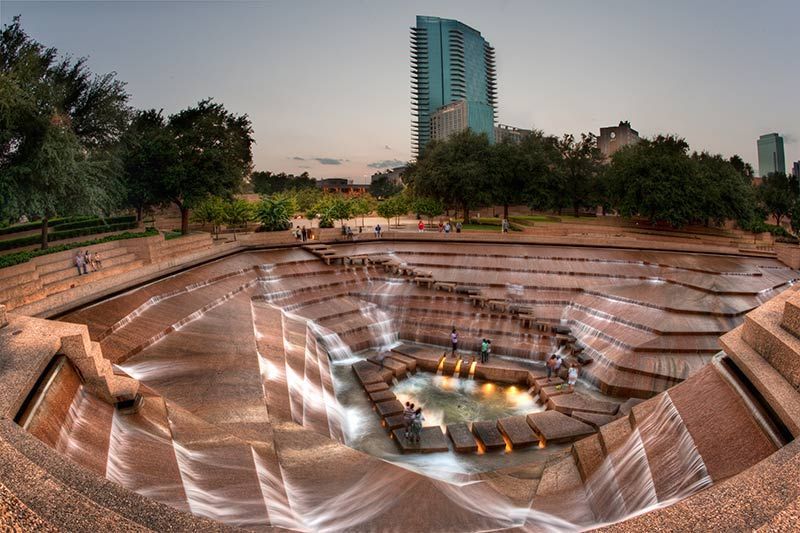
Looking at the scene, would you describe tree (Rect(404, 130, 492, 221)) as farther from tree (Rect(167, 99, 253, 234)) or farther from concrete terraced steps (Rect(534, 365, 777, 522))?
concrete terraced steps (Rect(534, 365, 777, 522))

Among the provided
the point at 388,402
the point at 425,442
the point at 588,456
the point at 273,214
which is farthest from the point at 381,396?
the point at 273,214

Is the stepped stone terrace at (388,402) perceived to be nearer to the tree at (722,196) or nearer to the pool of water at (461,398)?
the pool of water at (461,398)

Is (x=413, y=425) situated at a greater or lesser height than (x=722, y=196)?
lesser

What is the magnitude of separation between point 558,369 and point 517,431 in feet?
14.8

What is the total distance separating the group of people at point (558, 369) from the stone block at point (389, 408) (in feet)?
18.1

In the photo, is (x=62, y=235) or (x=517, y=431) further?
(x=62, y=235)

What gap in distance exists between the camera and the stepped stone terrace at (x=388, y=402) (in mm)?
5820

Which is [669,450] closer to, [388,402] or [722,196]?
[388,402]

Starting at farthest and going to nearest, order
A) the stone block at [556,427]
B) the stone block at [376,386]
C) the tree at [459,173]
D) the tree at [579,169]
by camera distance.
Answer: the tree at [579,169]
the tree at [459,173]
the stone block at [376,386]
the stone block at [556,427]

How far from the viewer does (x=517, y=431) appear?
1301cm

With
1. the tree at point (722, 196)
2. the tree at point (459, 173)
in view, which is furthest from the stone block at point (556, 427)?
the tree at point (459, 173)

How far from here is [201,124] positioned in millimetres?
31328

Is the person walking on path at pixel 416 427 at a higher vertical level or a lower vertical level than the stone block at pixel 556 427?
higher

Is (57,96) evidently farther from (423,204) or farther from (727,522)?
(423,204)
